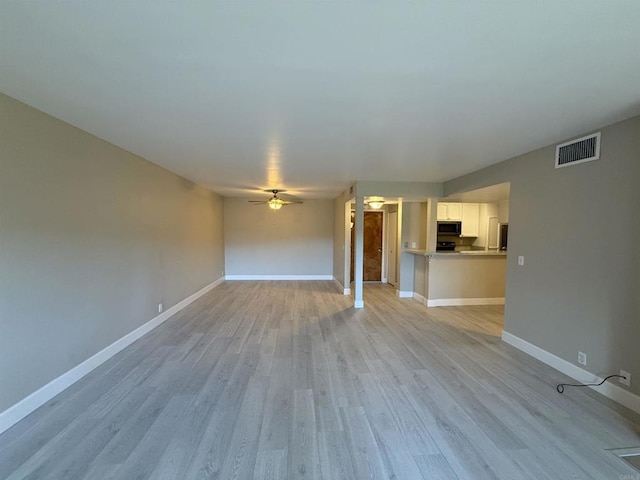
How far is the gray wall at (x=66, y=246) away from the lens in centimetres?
216

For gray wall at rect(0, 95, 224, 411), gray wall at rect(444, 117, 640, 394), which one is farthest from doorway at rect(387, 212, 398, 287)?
gray wall at rect(0, 95, 224, 411)

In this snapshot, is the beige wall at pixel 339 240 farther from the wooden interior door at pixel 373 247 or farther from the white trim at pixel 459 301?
the white trim at pixel 459 301

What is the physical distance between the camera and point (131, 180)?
3.71 metres

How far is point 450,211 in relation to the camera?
7270mm

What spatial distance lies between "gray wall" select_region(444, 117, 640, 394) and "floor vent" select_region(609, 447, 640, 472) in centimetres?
69

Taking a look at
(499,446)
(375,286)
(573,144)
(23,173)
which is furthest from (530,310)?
(23,173)

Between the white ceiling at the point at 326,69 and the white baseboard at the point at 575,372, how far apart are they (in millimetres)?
2297

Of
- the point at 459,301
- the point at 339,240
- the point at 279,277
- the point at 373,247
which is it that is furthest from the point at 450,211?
the point at 279,277

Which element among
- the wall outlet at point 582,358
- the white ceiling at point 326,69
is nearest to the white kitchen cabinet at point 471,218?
the white ceiling at point 326,69

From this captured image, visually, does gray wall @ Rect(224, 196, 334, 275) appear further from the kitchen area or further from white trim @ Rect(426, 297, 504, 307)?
white trim @ Rect(426, 297, 504, 307)

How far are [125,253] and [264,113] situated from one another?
255 centimetres

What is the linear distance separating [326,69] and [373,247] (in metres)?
7.18

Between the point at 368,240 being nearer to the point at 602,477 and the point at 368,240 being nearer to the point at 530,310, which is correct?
the point at 530,310

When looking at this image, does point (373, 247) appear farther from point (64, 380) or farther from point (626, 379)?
point (64, 380)
